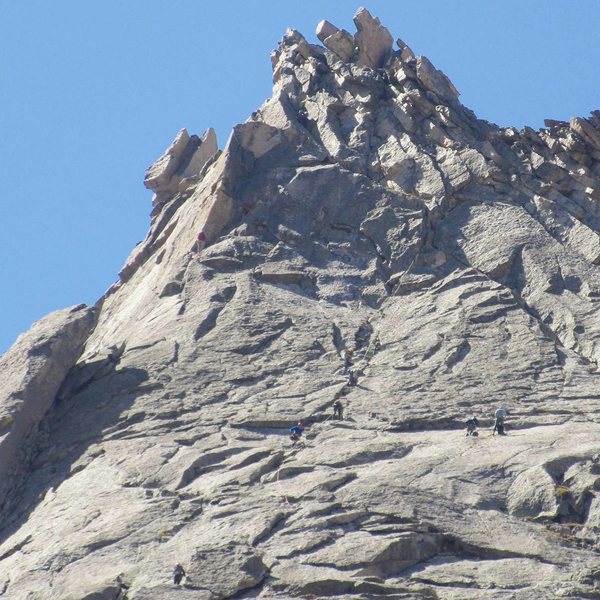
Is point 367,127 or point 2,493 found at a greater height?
point 367,127

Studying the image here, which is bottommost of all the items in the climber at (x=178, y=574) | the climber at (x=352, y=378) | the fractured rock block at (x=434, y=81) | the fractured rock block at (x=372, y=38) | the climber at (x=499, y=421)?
the climber at (x=178, y=574)

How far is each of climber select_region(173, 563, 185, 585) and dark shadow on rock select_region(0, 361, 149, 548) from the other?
26.7ft

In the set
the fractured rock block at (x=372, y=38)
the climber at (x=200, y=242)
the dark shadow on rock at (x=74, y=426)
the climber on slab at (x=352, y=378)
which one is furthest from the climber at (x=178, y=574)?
the fractured rock block at (x=372, y=38)

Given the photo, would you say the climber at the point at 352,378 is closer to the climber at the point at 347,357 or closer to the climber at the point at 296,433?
the climber at the point at 347,357

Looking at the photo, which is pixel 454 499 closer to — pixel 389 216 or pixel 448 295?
pixel 448 295

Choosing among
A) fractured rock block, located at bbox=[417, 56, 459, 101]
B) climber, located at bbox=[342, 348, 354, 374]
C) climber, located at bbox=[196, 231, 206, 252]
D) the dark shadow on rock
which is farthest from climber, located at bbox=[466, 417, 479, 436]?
fractured rock block, located at bbox=[417, 56, 459, 101]

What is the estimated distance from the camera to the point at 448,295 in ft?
189

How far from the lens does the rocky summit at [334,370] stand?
43312 millimetres

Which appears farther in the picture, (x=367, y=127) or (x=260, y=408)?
(x=367, y=127)

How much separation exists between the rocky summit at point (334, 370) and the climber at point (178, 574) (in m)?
0.09

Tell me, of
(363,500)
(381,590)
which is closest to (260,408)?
(363,500)

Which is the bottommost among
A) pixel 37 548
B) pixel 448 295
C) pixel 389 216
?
pixel 37 548

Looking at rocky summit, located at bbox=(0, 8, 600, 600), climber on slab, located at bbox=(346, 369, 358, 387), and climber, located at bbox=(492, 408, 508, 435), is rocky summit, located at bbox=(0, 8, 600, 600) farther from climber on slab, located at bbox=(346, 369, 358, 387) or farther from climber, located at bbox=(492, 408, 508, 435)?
climber, located at bbox=(492, 408, 508, 435)

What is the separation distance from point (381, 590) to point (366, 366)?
14.0 metres
